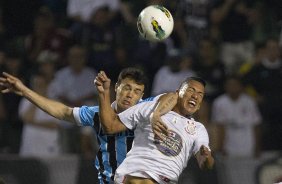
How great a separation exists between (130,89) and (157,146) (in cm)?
65

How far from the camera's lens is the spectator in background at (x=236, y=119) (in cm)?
1133

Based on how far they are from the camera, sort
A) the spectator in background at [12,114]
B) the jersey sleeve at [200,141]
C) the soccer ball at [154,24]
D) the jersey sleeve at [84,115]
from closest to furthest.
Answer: the jersey sleeve at [200,141] → the jersey sleeve at [84,115] → the soccer ball at [154,24] → the spectator in background at [12,114]

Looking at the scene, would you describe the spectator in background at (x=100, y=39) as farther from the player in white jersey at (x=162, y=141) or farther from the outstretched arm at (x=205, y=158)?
the outstretched arm at (x=205, y=158)

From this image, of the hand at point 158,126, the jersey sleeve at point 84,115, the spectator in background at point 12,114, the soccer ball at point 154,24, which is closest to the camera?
the hand at point 158,126

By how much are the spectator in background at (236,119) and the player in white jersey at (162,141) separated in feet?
13.2

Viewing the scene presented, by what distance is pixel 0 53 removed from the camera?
12109mm

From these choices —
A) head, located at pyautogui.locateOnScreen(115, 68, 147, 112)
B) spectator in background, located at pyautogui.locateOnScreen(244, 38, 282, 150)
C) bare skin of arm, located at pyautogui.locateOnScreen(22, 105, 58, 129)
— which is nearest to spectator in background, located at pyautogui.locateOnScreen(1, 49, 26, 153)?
bare skin of arm, located at pyautogui.locateOnScreen(22, 105, 58, 129)

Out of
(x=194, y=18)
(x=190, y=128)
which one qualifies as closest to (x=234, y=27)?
(x=194, y=18)

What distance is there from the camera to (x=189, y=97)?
7285mm

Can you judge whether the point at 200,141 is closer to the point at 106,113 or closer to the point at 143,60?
the point at 106,113

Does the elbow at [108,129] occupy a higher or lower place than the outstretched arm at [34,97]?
lower

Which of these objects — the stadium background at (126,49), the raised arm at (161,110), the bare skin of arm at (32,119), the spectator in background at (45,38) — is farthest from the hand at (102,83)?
the spectator in background at (45,38)

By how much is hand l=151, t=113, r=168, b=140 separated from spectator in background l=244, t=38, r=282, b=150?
464cm

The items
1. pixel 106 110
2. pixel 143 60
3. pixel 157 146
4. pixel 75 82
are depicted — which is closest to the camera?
pixel 106 110
